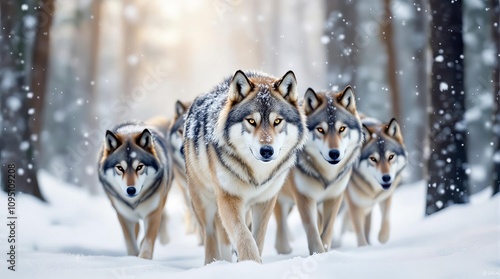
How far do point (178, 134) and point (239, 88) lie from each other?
12.5 feet

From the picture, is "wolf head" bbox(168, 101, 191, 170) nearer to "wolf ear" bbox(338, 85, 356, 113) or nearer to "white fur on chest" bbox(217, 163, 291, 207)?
"wolf ear" bbox(338, 85, 356, 113)

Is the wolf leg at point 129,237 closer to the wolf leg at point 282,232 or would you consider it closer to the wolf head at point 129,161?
the wolf head at point 129,161

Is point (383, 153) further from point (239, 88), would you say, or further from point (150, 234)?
point (150, 234)

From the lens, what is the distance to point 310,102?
672 cm

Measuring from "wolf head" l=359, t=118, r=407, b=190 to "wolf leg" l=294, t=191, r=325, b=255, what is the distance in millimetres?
1208

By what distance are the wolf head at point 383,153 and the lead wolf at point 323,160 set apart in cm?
78

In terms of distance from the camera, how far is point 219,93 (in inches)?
243

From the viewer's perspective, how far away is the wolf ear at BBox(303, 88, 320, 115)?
6.70m

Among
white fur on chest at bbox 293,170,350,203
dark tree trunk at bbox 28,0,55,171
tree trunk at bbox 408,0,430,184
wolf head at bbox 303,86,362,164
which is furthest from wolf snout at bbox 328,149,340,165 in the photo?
tree trunk at bbox 408,0,430,184

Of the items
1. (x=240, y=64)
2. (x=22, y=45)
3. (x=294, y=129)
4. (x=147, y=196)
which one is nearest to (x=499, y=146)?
(x=294, y=129)

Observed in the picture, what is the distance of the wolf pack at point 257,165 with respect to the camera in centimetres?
552

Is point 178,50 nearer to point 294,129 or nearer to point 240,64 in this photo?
point 240,64

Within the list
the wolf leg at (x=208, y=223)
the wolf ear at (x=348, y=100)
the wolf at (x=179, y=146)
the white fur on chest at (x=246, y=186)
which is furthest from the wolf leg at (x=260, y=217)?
the wolf at (x=179, y=146)

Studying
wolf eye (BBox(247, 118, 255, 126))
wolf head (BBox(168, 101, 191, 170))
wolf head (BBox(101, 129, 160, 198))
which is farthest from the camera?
wolf head (BBox(168, 101, 191, 170))
